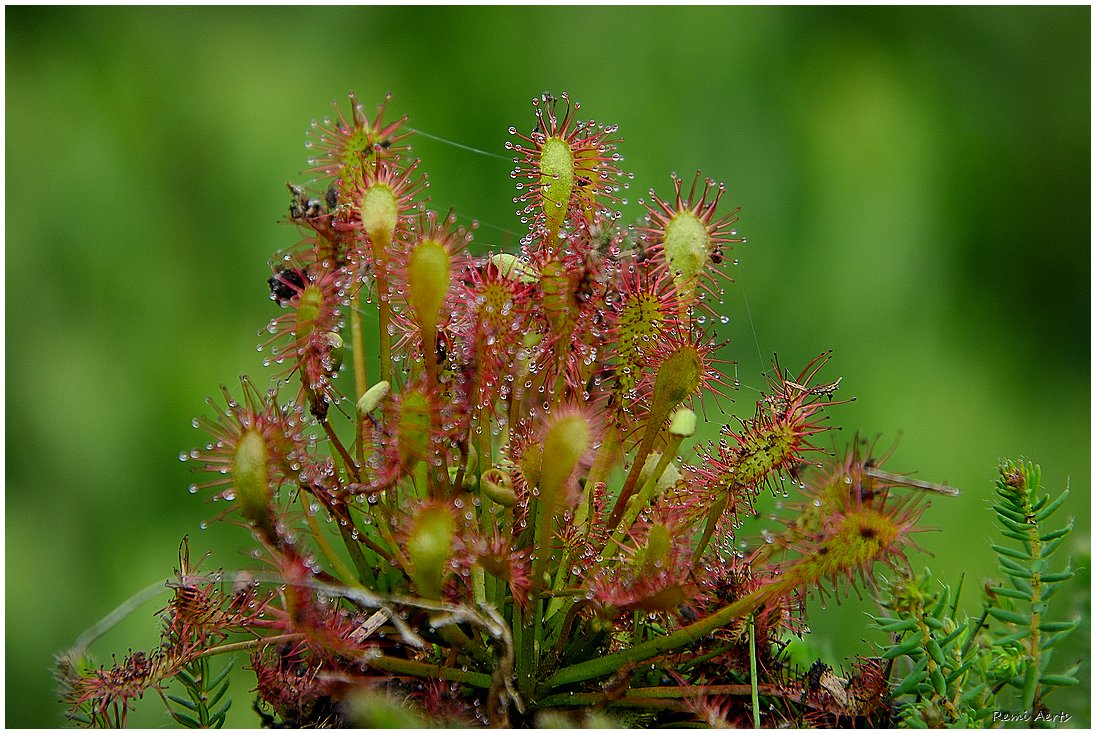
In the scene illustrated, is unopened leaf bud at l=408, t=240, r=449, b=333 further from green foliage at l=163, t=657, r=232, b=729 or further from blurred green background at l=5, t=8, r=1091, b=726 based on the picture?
blurred green background at l=5, t=8, r=1091, b=726

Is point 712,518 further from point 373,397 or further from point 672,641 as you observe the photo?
point 373,397

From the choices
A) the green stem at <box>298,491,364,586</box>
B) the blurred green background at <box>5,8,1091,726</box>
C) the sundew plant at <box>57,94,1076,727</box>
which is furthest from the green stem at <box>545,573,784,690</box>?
the blurred green background at <box>5,8,1091,726</box>

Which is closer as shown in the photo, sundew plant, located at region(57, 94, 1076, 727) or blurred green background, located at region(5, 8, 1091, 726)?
sundew plant, located at region(57, 94, 1076, 727)

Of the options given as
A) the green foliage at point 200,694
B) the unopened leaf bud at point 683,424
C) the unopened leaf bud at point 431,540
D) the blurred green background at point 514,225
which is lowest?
the green foliage at point 200,694

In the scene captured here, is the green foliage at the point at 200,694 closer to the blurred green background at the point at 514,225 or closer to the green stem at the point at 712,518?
the green stem at the point at 712,518

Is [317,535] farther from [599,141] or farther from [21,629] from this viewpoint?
[21,629]

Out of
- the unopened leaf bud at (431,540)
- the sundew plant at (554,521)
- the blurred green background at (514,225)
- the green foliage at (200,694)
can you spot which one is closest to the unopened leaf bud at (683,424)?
the sundew plant at (554,521)
